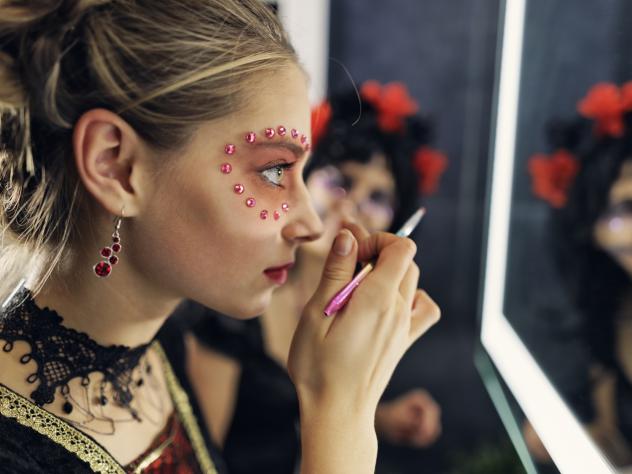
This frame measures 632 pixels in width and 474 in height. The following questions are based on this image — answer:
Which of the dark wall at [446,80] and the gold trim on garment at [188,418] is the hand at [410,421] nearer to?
the dark wall at [446,80]

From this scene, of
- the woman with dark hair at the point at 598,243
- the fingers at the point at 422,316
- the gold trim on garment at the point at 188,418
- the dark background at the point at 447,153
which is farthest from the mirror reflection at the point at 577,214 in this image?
the dark background at the point at 447,153

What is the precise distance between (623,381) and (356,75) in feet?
4.28

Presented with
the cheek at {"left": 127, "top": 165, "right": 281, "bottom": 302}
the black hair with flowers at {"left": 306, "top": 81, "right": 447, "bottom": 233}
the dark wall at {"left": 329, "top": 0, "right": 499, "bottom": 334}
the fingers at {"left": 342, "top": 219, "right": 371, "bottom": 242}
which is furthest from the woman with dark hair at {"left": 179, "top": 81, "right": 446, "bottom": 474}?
the cheek at {"left": 127, "top": 165, "right": 281, "bottom": 302}

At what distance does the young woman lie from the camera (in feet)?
1.94

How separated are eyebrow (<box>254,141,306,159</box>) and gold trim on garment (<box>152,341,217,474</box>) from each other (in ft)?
1.32

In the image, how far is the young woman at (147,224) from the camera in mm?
591

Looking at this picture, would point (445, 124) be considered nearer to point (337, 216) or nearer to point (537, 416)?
point (337, 216)

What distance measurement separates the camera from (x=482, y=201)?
5.56 feet

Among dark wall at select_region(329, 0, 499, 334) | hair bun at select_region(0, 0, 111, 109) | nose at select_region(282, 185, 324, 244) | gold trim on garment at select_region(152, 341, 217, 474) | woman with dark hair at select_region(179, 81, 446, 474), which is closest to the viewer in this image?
hair bun at select_region(0, 0, 111, 109)

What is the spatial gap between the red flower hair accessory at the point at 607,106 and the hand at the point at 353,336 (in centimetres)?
28

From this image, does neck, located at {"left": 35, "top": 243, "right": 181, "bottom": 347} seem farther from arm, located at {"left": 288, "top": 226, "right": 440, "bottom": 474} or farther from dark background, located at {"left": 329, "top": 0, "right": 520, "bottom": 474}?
dark background, located at {"left": 329, "top": 0, "right": 520, "bottom": 474}

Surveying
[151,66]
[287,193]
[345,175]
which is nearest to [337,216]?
[345,175]

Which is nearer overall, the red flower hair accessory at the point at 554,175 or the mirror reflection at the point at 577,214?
the mirror reflection at the point at 577,214

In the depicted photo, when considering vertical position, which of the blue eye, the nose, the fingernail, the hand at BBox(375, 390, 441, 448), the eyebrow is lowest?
the hand at BBox(375, 390, 441, 448)
